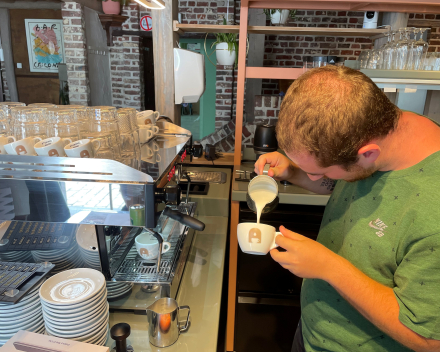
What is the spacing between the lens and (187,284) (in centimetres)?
136

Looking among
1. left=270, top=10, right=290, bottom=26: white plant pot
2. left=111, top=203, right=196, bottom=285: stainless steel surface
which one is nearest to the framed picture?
left=270, top=10, right=290, bottom=26: white plant pot

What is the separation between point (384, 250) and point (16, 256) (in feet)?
3.63

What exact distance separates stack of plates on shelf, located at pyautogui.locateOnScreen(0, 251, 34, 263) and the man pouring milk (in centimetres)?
81

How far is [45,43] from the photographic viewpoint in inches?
190

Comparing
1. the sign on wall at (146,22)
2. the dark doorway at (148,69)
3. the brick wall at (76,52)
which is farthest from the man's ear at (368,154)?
the dark doorway at (148,69)

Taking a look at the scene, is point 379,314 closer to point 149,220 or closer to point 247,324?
point 149,220

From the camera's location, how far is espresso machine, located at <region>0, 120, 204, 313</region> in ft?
2.95

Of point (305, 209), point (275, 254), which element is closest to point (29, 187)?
point (275, 254)

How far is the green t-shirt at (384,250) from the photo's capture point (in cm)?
69

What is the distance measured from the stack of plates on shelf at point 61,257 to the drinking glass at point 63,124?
1.16 ft

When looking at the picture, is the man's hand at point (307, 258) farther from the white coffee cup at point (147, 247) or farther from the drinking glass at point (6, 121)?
the drinking glass at point (6, 121)

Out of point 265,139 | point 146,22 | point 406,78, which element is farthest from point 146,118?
point 146,22

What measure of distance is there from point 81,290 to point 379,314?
2.52 feet

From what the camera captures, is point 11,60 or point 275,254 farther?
point 11,60
